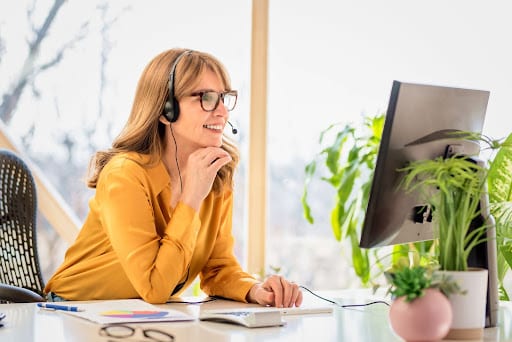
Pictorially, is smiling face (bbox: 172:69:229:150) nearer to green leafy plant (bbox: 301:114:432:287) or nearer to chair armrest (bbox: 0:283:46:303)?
chair armrest (bbox: 0:283:46:303)

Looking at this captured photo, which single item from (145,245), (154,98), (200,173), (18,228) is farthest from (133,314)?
(18,228)

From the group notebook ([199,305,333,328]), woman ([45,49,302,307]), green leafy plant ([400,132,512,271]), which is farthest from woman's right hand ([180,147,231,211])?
green leafy plant ([400,132,512,271])

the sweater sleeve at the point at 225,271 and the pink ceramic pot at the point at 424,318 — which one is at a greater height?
the pink ceramic pot at the point at 424,318

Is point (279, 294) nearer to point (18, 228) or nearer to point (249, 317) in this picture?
point (249, 317)

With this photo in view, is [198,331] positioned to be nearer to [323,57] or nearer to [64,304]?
[64,304]

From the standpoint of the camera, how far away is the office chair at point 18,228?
2.39 metres

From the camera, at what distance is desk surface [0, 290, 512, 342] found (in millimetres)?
1450

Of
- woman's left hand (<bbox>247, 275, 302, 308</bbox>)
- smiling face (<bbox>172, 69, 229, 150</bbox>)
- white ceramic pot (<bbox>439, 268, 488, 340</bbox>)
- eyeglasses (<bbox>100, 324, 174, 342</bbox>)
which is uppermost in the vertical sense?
smiling face (<bbox>172, 69, 229, 150</bbox>)

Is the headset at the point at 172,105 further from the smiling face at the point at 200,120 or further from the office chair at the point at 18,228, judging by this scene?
the office chair at the point at 18,228

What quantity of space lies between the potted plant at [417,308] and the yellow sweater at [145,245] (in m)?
0.79

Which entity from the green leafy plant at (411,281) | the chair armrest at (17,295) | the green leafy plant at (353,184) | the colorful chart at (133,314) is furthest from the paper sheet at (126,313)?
the green leafy plant at (353,184)

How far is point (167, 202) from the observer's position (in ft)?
7.08

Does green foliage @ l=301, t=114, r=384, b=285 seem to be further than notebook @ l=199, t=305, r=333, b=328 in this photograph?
Yes

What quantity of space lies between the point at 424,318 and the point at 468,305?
20cm
